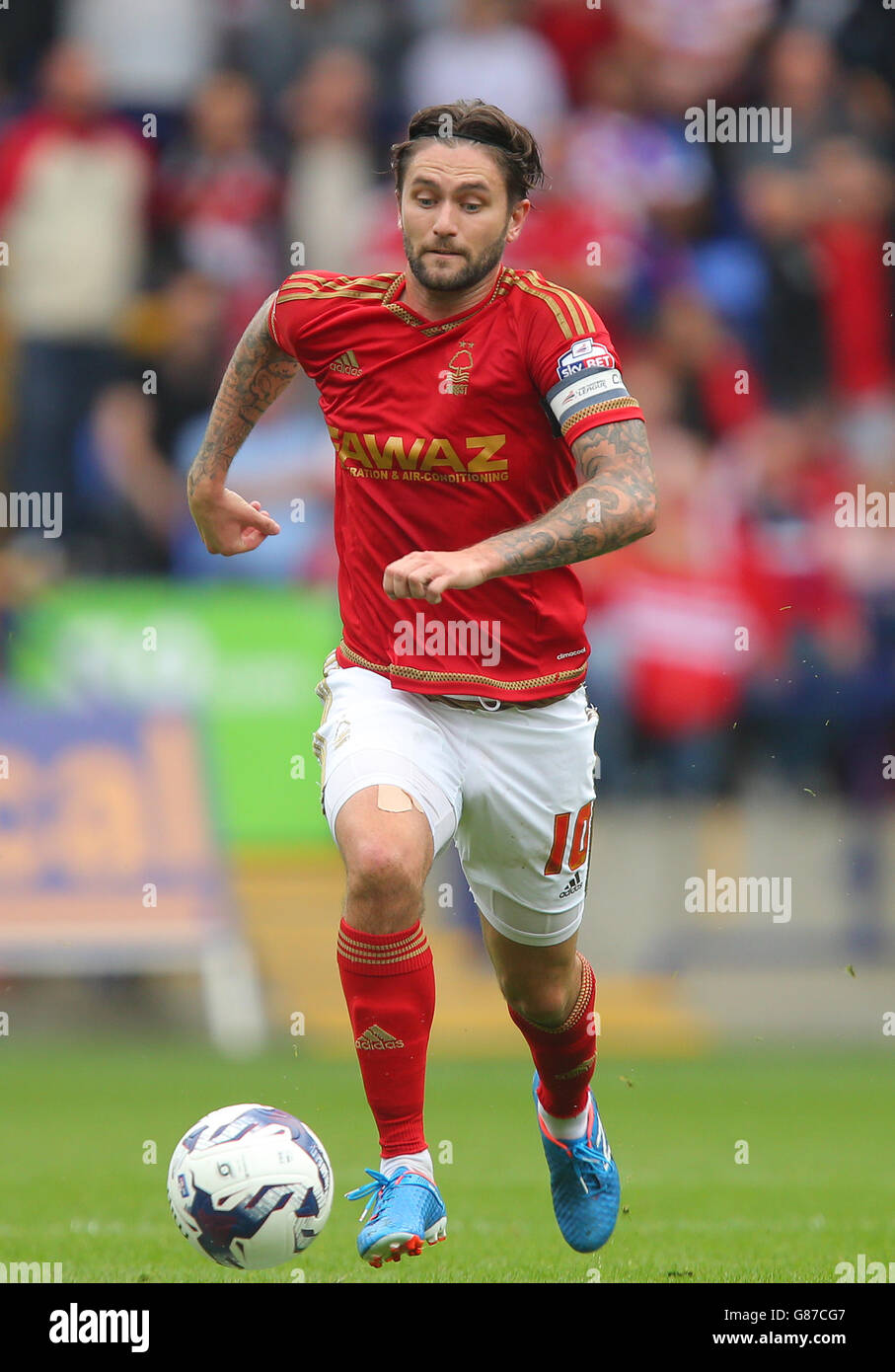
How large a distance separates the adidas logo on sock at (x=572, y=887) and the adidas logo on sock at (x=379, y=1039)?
0.78 metres

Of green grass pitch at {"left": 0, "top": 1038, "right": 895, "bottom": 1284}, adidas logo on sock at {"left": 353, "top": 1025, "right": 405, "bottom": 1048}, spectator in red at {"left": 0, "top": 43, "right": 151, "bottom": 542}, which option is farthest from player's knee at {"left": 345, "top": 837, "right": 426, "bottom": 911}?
spectator in red at {"left": 0, "top": 43, "right": 151, "bottom": 542}

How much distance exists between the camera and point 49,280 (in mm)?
12977

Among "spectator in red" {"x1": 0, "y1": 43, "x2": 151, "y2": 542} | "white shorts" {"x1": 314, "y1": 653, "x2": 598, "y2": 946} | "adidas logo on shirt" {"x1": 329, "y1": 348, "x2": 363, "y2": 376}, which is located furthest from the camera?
"spectator in red" {"x1": 0, "y1": 43, "x2": 151, "y2": 542}

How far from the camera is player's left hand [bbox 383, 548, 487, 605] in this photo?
4852 millimetres

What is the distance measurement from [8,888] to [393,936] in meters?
5.56

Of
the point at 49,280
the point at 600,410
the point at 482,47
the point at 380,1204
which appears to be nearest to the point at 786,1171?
the point at 380,1204

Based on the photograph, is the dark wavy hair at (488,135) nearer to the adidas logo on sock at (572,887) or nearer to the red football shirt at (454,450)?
the red football shirt at (454,450)

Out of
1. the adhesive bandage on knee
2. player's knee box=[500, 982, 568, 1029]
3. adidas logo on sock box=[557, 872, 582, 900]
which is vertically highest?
the adhesive bandage on knee

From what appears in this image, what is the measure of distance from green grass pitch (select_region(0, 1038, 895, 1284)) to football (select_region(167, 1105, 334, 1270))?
0.36m

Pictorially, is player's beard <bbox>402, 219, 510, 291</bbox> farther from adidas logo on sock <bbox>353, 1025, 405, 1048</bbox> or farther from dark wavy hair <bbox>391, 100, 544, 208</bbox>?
adidas logo on sock <bbox>353, 1025, 405, 1048</bbox>

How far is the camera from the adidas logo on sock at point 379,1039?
5375 mm

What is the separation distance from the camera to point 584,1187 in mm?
6363

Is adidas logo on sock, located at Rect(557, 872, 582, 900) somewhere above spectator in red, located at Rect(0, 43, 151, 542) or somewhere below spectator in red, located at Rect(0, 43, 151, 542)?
below

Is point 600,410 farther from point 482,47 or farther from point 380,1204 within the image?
point 482,47
